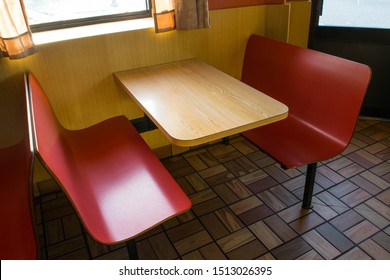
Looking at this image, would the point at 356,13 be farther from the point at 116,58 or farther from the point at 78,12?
the point at 78,12

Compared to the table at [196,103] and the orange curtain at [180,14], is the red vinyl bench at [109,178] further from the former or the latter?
the orange curtain at [180,14]

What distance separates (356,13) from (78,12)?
79.6 inches

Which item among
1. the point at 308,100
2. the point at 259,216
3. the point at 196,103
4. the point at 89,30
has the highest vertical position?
the point at 89,30

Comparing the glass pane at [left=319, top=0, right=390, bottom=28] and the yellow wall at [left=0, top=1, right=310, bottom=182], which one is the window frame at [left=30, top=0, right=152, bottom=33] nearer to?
the yellow wall at [left=0, top=1, right=310, bottom=182]

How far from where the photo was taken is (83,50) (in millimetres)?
1876

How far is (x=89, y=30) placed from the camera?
196 cm

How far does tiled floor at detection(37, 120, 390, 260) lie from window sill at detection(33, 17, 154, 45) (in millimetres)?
879

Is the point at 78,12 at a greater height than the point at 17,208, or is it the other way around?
the point at 78,12

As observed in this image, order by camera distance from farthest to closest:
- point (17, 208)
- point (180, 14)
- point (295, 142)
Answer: point (180, 14), point (295, 142), point (17, 208)

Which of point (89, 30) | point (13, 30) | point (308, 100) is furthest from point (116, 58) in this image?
point (308, 100)

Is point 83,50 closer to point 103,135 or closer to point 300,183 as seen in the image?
point 103,135

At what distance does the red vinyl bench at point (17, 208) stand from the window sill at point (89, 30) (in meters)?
0.60

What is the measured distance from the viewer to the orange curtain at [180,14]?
1.92m

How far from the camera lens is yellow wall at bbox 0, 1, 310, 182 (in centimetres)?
182
